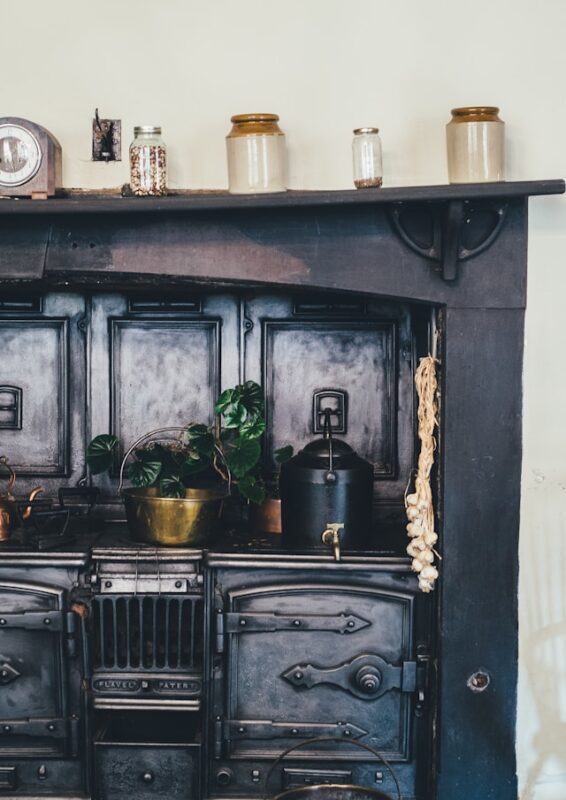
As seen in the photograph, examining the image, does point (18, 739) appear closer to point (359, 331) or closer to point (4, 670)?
point (4, 670)

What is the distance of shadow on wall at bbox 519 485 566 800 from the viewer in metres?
3.27

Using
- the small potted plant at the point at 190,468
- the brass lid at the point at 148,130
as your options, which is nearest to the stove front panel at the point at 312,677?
the small potted plant at the point at 190,468

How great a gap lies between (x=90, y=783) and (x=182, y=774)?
316 mm

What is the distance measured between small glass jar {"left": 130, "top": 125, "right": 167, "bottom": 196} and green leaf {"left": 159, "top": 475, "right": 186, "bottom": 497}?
94 cm

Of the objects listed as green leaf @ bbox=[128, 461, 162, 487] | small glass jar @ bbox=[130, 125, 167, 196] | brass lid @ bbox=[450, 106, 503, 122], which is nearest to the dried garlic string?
brass lid @ bbox=[450, 106, 503, 122]

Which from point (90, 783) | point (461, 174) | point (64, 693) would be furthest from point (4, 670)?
point (461, 174)

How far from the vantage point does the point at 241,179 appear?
3.11 metres

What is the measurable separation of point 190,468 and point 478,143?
4.62ft

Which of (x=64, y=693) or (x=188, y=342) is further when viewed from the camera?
(x=188, y=342)

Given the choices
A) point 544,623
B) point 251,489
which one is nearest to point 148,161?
point 251,489

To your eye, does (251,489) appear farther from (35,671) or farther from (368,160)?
(368,160)

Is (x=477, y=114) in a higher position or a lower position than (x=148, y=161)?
higher

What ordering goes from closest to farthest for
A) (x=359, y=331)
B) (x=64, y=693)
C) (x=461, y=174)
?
(x=461, y=174), (x=64, y=693), (x=359, y=331)

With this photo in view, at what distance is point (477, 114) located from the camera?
3.06 m
